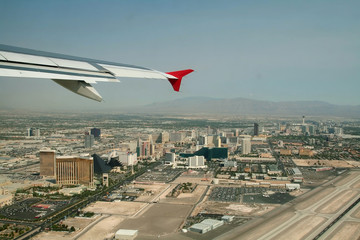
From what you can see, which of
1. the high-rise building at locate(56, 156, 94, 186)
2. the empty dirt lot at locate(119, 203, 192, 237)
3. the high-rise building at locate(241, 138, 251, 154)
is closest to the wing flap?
the empty dirt lot at locate(119, 203, 192, 237)

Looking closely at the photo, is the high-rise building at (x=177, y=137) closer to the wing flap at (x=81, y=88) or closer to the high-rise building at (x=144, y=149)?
the high-rise building at (x=144, y=149)

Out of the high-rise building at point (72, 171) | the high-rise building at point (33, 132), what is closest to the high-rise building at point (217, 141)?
the high-rise building at point (72, 171)

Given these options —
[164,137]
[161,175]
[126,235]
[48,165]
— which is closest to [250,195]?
[161,175]

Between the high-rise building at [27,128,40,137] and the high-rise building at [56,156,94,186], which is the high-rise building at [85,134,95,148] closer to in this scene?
the high-rise building at [27,128,40,137]

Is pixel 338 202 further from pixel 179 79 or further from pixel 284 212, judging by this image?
pixel 179 79

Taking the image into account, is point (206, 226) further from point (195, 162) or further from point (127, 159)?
point (127, 159)

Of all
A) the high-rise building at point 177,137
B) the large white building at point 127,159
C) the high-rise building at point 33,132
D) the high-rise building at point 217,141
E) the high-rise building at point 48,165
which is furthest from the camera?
the high-rise building at point 177,137

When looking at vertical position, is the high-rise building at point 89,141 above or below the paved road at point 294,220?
above
